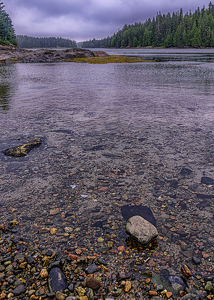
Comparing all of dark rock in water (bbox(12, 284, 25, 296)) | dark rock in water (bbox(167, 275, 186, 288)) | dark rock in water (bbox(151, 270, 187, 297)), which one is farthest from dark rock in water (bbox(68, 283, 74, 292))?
dark rock in water (bbox(167, 275, 186, 288))

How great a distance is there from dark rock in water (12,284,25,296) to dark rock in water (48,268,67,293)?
0.22 m

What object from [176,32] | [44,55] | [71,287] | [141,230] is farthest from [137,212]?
[176,32]

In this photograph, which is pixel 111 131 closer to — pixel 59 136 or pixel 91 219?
pixel 59 136

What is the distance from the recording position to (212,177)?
3.32m

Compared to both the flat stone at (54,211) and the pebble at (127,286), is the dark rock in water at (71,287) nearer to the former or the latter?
the pebble at (127,286)

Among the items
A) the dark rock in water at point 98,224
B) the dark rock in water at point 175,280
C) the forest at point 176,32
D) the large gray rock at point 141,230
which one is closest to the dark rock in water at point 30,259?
the dark rock in water at point 98,224

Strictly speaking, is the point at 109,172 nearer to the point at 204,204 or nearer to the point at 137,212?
the point at 137,212

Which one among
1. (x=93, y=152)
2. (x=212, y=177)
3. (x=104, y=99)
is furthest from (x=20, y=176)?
(x=104, y=99)

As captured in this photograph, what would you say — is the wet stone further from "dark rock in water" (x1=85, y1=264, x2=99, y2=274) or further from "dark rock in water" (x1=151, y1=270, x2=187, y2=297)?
"dark rock in water" (x1=85, y1=264, x2=99, y2=274)

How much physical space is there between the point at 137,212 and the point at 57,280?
1.24 m

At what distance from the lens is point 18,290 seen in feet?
5.58

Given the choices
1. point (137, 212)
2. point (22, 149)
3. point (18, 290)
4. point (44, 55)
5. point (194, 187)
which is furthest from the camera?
point (44, 55)

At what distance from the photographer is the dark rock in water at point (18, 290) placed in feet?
5.51

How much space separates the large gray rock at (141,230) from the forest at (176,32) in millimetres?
119487
